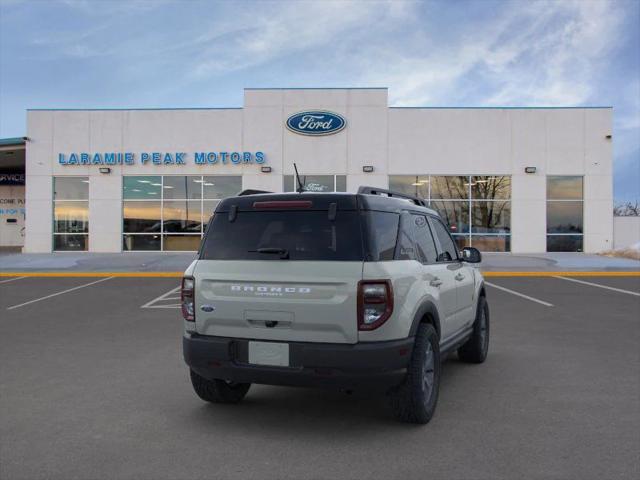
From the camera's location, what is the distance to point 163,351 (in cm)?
703

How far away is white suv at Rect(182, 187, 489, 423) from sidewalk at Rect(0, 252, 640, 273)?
1342cm

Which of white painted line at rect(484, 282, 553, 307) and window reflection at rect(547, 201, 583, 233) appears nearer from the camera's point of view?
white painted line at rect(484, 282, 553, 307)

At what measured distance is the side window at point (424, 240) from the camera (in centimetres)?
489

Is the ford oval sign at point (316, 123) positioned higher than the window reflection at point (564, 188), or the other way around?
the ford oval sign at point (316, 123)

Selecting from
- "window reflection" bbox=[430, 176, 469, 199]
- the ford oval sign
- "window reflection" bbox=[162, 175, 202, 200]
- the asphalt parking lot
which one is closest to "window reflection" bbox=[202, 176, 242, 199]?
"window reflection" bbox=[162, 175, 202, 200]

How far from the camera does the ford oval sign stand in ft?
74.4

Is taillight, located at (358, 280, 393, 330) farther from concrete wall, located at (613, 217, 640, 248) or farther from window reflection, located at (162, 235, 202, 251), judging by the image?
concrete wall, located at (613, 217, 640, 248)

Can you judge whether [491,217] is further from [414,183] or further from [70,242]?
[70,242]

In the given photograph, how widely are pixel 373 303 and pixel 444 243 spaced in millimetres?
2081

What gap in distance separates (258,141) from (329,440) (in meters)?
19.7

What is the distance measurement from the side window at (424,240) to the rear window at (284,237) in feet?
3.06

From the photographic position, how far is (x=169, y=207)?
23.2m

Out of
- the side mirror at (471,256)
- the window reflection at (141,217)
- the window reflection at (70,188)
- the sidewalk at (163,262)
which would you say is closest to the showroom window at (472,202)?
the sidewalk at (163,262)

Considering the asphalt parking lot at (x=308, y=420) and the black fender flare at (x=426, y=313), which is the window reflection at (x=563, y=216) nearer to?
the asphalt parking lot at (x=308, y=420)
